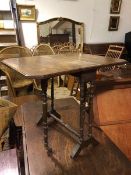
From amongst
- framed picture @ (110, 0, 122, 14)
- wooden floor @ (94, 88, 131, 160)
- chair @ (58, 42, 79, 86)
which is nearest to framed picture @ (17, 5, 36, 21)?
chair @ (58, 42, 79, 86)

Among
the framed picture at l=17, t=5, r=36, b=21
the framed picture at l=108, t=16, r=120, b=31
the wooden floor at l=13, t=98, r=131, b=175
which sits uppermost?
the framed picture at l=17, t=5, r=36, b=21

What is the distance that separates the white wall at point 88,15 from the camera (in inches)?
136

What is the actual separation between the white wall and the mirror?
0.29ft

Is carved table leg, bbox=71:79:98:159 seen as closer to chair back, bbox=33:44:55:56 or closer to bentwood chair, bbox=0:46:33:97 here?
bentwood chair, bbox=0:46:33:97

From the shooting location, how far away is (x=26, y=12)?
10.9 ft

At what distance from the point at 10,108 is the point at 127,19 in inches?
137

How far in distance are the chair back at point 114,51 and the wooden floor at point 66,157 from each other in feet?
8.64

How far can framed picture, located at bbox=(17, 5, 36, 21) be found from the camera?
329 centimetres

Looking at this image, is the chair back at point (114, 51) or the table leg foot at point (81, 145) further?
the chair back at point (114, 51)

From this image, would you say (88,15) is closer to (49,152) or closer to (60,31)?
(60,31)

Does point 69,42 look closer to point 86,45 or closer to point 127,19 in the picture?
point 86,45

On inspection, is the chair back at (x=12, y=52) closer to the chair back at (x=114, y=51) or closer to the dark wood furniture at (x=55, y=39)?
the dark wood furniture at (x=55, y=39)

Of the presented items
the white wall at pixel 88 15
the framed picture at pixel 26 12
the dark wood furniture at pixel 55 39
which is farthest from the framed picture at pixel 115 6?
the framed picture at pixel 26 12

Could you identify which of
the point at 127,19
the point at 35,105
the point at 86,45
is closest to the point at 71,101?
the point at 35,105
